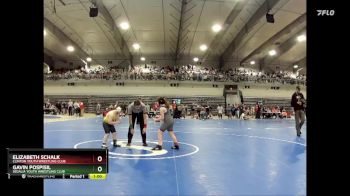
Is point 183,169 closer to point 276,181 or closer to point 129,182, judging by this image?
point 129,182

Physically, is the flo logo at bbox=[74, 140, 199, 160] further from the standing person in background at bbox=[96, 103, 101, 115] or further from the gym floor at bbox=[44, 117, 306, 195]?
the standing person in background at bbox=[96, 103, 101, 115]

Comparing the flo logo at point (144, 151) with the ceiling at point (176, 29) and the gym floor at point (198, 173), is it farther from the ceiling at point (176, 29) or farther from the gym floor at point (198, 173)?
the ceiling at point (176, 29)

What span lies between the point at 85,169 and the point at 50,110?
27.4 meters

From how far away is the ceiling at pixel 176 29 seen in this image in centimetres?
1884

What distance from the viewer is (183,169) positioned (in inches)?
213
